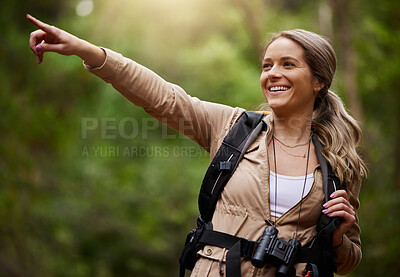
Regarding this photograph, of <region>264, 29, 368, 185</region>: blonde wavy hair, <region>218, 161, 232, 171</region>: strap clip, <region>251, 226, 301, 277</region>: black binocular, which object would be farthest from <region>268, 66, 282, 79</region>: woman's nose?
<region>251, 226, 301, 277</region>: black binocular

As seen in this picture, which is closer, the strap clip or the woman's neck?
the strap clip

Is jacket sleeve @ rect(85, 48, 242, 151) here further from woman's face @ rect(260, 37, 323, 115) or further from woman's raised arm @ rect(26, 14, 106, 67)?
woman's face @ rect(260, 37, 323, 115)

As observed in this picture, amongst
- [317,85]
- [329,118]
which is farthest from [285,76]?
[329,118]

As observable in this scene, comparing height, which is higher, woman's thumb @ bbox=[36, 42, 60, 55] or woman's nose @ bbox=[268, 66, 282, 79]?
woman's nose @ bbox=[268, 66, 282, 79]

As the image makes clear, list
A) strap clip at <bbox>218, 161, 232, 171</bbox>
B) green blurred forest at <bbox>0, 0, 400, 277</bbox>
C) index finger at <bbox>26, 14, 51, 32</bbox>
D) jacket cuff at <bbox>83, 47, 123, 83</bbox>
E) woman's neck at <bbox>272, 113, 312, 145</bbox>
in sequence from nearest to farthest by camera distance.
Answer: index finger at <bbox>26, 14, 51, 32</bbox>, jacket cuff at <bbox>83, 47, 123, 83</bbox>, strap clip at <bbox>218, 161, 232, 171</bbox>, woman's neck at <bbox>272, 113, 312, 145</bbox>, green blurred forest at <bbox>0, 0, 400, 277</bbox>

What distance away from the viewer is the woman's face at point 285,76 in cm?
231

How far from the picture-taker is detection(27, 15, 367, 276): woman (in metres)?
2.08

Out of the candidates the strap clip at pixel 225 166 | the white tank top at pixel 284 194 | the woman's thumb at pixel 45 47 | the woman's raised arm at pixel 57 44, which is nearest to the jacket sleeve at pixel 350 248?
the white tank top at pixel 284 194

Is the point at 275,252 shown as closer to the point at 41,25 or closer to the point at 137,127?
the point at 41,25

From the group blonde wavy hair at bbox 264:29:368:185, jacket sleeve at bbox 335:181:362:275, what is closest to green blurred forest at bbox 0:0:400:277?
jacket sleeve at bbox 335:181:362:275

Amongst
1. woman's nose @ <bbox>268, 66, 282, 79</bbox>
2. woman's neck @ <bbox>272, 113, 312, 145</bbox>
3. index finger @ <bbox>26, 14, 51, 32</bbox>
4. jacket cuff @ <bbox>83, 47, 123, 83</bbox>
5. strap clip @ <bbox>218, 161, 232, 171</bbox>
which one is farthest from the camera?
woman's neck @ <bbox>272, 113, 312, 145</bbox>

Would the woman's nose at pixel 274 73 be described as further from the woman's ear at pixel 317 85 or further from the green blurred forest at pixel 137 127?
the green blurred forest at pixel 137 127

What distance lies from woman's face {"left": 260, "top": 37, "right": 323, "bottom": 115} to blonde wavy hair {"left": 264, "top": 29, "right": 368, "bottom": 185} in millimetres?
45

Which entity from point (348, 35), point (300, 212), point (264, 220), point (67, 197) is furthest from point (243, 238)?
point (67, 197)
